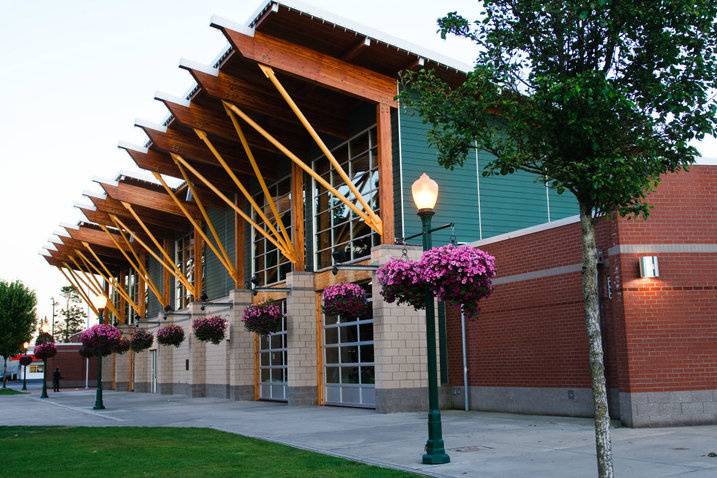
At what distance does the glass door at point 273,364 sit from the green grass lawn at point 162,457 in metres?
11.4

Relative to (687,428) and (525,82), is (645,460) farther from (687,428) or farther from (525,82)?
(525,82)

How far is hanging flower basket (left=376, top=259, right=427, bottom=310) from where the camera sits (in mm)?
11570

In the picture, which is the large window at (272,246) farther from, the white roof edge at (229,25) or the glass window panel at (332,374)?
the white roof edge at (229,25)

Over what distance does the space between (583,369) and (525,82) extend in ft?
33.0

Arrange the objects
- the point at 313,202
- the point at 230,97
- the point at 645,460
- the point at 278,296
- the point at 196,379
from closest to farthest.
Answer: the point at 645,460 → the point at 230,97 → the point at 313,202 → the point at 278,296 → the point at 196,379

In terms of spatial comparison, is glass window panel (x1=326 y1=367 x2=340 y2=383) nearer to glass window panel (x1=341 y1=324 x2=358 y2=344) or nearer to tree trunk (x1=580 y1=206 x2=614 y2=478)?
glass window panel (x1=341 y1=324 x2=358 y2=344)

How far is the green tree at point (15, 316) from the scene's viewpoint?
65250 millimetres

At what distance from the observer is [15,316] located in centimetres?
6656

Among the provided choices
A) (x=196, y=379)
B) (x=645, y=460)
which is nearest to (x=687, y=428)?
(x=645, y=460)

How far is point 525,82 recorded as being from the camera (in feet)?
29.7

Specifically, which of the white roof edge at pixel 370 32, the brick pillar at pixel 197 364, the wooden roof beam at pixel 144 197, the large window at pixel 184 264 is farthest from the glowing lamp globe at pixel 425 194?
the large window at pixel 184 264

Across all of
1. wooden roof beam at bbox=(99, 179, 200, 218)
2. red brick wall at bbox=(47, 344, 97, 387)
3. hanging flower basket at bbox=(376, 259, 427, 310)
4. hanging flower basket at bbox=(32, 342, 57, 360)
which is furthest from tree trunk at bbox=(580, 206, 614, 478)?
red brick wall at bbox=(47, 344, 97, 387)

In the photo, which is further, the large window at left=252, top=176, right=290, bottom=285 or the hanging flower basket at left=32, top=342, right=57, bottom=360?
the hanging flower basket at left=32, top=342, right=57, bottom=360

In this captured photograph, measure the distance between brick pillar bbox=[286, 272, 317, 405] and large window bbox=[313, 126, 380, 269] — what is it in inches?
45.6
